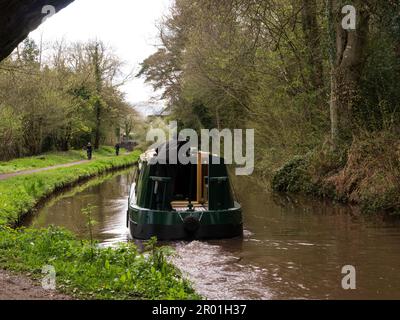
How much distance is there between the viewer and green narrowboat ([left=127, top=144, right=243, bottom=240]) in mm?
9734

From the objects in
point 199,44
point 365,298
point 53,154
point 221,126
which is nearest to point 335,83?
point 365,298

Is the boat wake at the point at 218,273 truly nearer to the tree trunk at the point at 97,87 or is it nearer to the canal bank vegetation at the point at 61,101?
the canal bank vegetation at the point at 61,101

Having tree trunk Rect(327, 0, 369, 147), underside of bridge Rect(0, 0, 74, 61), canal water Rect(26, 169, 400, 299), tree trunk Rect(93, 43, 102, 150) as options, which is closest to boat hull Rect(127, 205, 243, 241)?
canal water Rect(26, 169, 400, 299)

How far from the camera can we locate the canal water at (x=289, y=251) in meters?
6.88

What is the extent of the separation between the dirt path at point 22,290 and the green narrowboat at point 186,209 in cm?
397

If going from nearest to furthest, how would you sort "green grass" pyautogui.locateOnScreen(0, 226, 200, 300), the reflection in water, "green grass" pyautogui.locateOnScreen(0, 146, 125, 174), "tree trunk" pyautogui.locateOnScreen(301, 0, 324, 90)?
"green grass" pyautogui.locateOnScreen(0, 226, 200, 300)
the reflection in water
"tree trunk" pyautogui.locateOnScreen(301, 0, 324, 90)
"green grass" pyautogui.locateOnScreen(0, 146, 125, 174)

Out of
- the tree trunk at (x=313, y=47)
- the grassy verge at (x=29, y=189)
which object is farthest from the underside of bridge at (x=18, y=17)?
the tree trunk at (x=313, y=47)

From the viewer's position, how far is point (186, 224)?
966 cm

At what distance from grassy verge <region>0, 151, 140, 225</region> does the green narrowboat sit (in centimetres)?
308

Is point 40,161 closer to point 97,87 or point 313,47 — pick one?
point 97,87

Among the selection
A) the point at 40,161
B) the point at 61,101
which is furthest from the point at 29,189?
the point at 61,101

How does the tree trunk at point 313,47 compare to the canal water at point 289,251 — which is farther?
the tree trunk at point 313,47

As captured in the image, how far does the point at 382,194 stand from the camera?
12.2 metres

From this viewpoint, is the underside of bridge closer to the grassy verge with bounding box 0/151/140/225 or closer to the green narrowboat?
the green narrowboat
